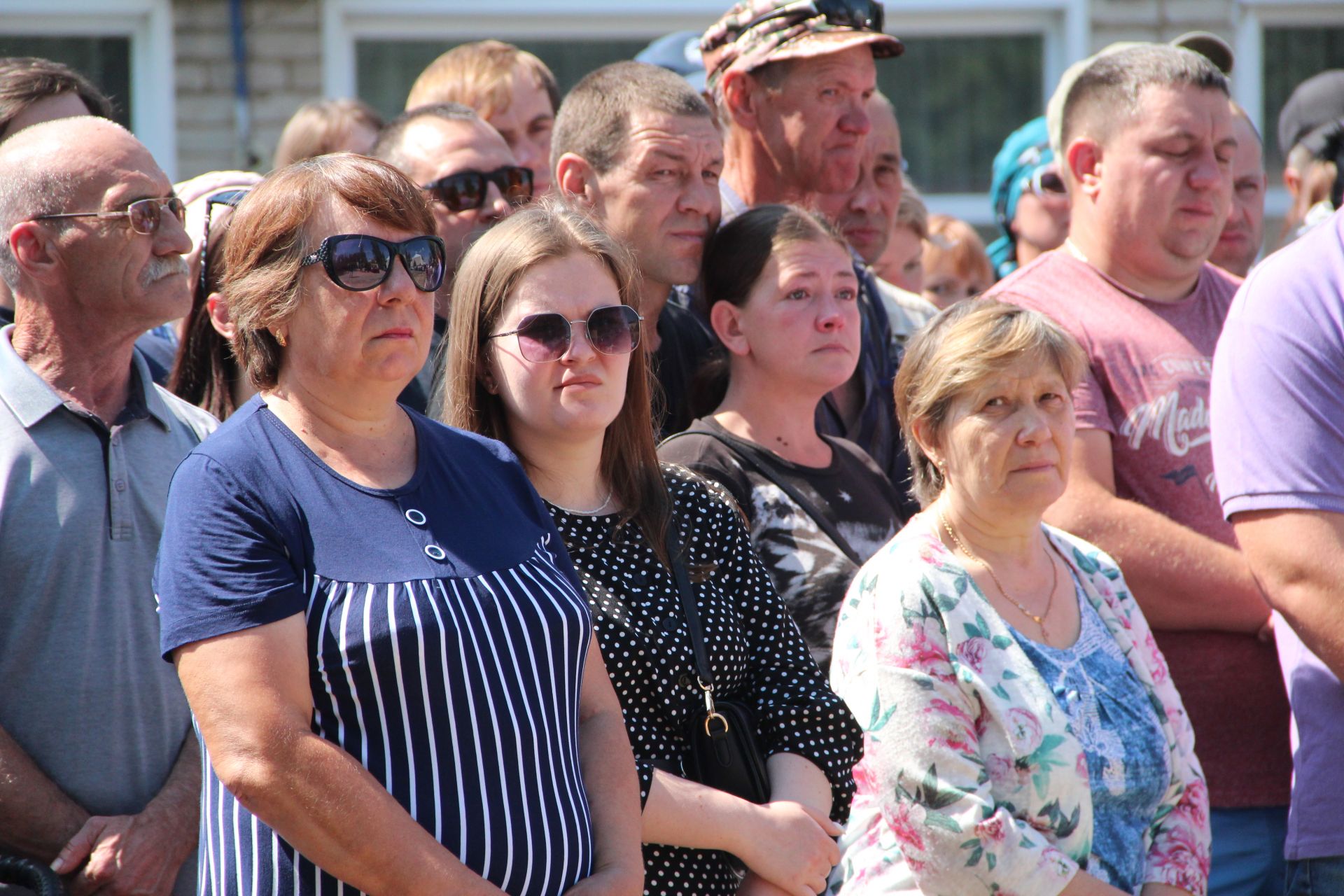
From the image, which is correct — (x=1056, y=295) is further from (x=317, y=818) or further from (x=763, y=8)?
(x=317, y=818)

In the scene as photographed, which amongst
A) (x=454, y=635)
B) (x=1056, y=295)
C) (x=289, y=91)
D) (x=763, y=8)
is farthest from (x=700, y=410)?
(x=289, y=91)

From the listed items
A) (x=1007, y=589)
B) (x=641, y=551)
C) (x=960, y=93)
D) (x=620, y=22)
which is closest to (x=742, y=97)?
(x=1007, y=589)

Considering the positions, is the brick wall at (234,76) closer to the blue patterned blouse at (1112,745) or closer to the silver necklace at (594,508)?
the silver necklace at (594,508)

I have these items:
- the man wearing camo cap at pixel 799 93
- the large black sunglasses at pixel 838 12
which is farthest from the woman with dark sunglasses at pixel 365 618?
the large black sunglasses at pixel 838 12

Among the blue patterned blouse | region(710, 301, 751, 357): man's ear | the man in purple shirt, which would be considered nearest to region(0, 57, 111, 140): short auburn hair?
region(710, 301, 751, 357): man's ear

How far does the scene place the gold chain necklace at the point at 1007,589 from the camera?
103 inches

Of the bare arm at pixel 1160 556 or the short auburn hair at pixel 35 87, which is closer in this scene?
the bare arm at pixel 1160 556

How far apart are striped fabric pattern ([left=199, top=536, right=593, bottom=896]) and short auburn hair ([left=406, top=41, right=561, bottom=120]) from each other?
2.99 metres

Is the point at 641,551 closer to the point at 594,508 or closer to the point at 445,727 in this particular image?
the point at 594,508

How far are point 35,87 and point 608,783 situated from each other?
88.8 inches

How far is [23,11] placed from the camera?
6.19m

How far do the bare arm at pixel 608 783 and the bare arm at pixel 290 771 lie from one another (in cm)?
31

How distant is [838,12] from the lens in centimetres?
381

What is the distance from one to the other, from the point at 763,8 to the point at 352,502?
248 centimetres
